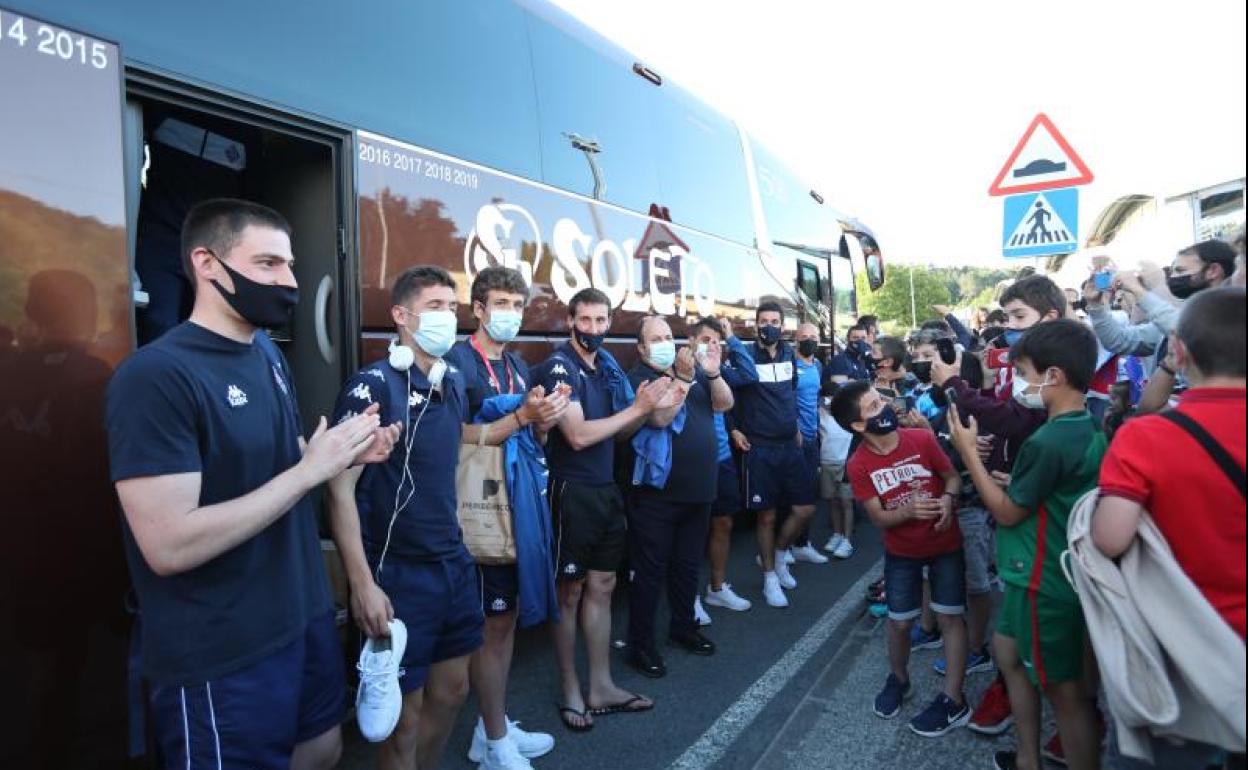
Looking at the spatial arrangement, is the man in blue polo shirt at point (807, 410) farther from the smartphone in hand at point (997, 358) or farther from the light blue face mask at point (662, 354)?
the light blue face mask at point (662, 354)

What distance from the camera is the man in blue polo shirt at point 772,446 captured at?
208 inches

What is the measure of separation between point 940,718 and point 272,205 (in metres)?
3.77

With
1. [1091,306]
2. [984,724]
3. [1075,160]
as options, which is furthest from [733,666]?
[1075,160]

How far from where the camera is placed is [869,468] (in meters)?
3.51

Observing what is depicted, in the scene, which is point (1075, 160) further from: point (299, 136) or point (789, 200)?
point (299, 136)

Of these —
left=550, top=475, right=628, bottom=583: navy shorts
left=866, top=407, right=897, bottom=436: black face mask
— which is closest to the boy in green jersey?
left=866, top=407, right=897, bottom=436: black face mask

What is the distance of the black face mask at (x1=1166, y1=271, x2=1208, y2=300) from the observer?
3.03 m

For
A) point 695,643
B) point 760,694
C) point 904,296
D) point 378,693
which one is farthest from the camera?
point 904,296

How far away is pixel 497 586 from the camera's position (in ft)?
9.63

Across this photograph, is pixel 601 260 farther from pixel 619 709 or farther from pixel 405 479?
pixel 619 709

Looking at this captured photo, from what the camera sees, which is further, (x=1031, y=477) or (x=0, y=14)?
(x=1031, y=477)

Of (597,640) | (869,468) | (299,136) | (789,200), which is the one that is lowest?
(597,640)

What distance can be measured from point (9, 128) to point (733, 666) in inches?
147

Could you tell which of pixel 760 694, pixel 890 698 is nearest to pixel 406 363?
pixel 760 694
